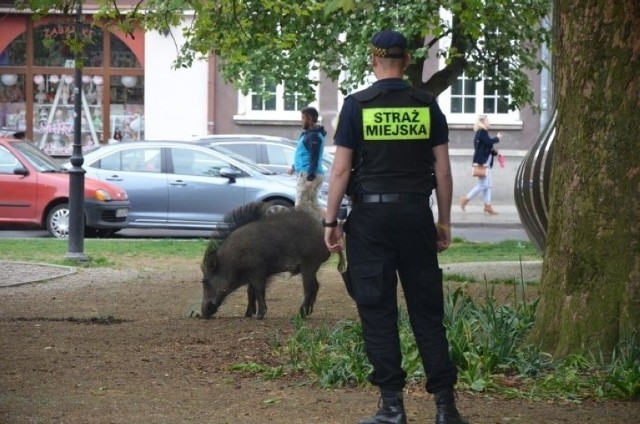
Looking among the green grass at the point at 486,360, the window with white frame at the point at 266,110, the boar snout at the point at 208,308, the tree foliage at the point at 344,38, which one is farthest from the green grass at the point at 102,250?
the window with white frame at the point at 266,110

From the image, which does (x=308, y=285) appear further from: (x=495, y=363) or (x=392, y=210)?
(x=392, y=210)

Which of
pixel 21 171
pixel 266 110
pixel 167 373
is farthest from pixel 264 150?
pixel 167 373

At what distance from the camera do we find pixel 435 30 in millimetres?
13141

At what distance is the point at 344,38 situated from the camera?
2017cm

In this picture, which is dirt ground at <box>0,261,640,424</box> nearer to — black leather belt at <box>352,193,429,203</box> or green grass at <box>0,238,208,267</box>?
black leather belt at <box>352,193,429,203</box>

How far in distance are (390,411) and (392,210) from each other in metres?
0.96

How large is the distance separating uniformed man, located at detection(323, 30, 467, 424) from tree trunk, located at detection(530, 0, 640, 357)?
1649 mm

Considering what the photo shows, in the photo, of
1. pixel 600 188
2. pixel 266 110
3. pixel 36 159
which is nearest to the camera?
pixel 600 188

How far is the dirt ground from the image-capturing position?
6875 millimetres

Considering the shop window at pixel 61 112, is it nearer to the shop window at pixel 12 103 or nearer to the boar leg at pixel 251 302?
the shop window at pixel 12 103

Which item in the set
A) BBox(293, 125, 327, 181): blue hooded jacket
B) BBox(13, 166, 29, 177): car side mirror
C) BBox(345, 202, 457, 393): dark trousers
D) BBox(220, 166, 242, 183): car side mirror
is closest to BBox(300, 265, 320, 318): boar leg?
BBox(345, 202, 457, 393): dark trousers

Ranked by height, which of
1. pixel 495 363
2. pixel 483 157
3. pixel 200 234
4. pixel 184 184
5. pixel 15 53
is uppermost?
pixel 15 53

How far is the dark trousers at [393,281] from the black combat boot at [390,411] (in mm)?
39

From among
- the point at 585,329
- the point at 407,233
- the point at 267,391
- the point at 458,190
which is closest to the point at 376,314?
the point at 407,233
